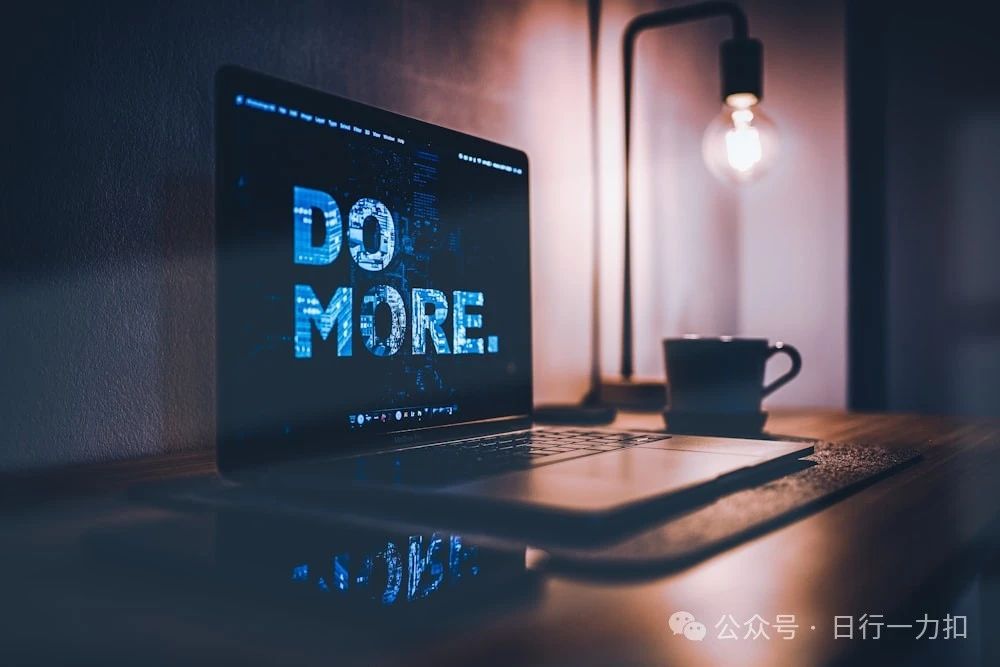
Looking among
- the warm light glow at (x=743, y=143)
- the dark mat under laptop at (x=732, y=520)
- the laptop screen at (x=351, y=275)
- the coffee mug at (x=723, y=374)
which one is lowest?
the dark mat under laptop at (x=732, y=520)

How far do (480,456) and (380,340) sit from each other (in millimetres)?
140

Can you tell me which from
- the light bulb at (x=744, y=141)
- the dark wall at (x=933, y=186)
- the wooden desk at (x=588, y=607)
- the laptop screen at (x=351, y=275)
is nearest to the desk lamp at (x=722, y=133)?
the light bulb at (x=744, y=141)

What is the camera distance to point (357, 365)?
0.66 metres

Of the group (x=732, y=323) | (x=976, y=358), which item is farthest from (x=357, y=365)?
(x=976, y=358)

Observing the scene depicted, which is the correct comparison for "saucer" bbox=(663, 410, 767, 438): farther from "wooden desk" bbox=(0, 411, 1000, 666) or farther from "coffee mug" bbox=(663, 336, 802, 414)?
"wooden desk" bbox=(0, 411, 1000, 666)

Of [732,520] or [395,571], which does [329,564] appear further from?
[732,520]

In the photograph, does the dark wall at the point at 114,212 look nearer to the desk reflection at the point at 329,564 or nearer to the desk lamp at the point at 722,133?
the desk reflection at the point at 329,564

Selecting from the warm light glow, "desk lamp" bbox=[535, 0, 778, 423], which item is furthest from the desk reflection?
the warm light glow

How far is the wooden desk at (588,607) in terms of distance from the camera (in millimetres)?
293

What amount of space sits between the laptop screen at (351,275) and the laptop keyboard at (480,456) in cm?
4

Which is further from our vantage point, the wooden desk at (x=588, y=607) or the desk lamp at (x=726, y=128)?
the desk lamp at (x=726, y=128)

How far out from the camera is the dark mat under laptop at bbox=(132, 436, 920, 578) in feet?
1.27

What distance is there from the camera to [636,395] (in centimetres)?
128

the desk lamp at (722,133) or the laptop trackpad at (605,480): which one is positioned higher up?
the desk lamp at (722,133)
